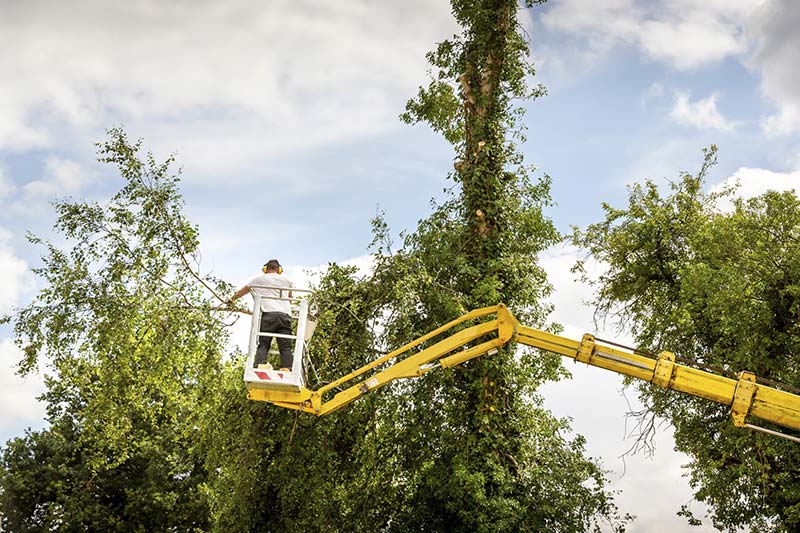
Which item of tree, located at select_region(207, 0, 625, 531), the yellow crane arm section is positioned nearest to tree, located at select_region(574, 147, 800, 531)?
tree, located at select_region(207, 0, 625, 531)

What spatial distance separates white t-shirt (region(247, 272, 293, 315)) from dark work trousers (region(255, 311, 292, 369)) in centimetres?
7

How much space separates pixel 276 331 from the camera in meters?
9.56

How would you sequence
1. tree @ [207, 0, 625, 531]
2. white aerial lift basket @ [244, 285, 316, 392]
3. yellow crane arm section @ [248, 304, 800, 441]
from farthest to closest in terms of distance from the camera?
tree @ [207, 0, 625, 531] → white aerial lift basket @ [244, 285, 316, 392] → yellow crane arm section @ [248, 304, 800, 441]

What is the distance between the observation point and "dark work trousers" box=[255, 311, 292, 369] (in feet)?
30.9

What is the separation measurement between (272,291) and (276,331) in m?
0.50

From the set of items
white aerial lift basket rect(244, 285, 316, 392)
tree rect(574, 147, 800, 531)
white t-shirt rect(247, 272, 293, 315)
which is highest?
tree rect(574, 147, 800, 531)

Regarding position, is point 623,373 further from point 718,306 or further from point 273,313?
point 718,306

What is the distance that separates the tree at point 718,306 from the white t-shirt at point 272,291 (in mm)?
9474

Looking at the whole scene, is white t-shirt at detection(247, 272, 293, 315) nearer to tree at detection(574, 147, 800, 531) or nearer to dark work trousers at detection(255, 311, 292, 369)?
dark work trousers at detection(255, 311, 292, 369)

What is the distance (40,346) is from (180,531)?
1759 centimetres

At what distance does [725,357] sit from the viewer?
674 inches

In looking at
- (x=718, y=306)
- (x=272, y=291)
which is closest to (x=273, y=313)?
(x=272, y=291)

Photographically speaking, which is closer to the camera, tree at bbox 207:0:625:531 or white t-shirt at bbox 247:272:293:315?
white t-shirt at bbox 247:272:293:315

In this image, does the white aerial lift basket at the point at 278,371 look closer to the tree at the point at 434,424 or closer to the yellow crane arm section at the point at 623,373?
the yellow crane arm section at the point at 623,373
